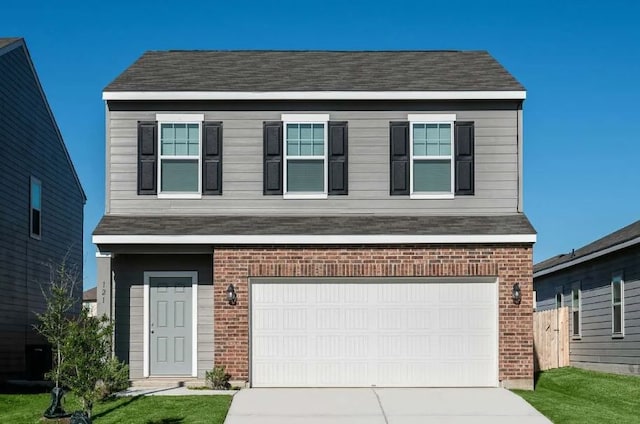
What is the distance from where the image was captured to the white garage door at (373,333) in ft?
61.5

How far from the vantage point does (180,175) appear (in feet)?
63.6

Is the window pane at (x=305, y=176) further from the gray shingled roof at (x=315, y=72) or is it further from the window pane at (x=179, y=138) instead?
the window pane at (x=179, y=138)

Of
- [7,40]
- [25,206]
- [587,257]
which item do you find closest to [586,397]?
[587,257]

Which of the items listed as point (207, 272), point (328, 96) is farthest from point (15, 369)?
point (328, 96)

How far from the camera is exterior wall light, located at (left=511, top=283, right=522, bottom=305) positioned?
18.4 metres

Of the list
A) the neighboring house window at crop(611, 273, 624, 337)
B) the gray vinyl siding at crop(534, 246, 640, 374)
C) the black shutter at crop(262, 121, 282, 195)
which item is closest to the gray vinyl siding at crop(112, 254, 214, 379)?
the black shutter at crop(262, 121, 282, 195)

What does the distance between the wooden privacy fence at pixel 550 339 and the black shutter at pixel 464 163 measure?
249 inches

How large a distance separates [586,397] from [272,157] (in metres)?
7.37

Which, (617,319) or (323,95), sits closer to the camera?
(323,95)

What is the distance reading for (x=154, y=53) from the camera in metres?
22.2

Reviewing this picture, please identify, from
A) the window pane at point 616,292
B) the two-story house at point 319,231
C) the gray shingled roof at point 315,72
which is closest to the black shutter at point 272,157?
the two-story house at point 319,231

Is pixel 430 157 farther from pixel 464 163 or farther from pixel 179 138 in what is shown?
pixel 179 138

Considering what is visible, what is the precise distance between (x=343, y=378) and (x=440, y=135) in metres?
5.03

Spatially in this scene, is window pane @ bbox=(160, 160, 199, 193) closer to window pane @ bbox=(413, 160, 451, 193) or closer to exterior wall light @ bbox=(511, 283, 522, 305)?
window pane @ bbox=(413, 160, 451, 193)
